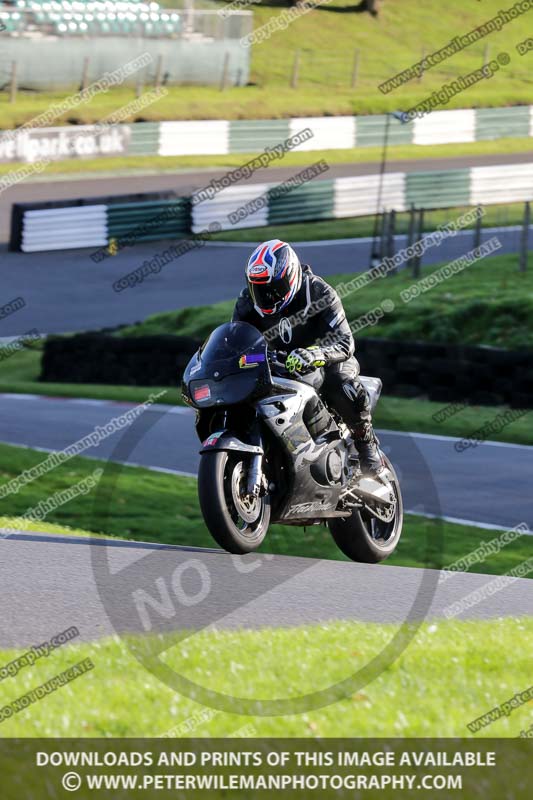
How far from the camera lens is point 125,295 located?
2658 centimetres

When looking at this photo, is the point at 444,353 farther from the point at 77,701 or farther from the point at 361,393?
the point at 77,701

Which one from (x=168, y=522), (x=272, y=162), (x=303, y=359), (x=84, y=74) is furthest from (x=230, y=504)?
(x=84, y=74)

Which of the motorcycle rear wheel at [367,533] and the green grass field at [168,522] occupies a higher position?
the motorcycle rear wheel at [367,533]

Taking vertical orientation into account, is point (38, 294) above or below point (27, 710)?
below

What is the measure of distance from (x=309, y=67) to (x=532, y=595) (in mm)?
43471

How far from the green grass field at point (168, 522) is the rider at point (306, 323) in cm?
296

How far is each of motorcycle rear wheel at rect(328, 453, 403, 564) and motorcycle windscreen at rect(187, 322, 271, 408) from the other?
4.75 feet

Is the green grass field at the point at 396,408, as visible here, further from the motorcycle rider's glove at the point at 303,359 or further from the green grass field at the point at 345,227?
the green grass field at the point at 345,227

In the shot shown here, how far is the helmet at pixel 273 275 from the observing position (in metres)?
7.89

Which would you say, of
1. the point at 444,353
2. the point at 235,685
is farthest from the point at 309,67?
the point at 235,685

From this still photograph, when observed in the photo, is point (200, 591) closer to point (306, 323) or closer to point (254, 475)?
point (254, 475)
